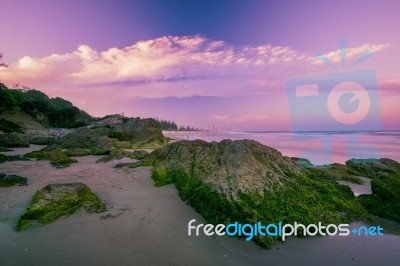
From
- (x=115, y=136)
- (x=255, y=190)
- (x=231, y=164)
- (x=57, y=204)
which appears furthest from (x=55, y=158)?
(x=255, y=190)

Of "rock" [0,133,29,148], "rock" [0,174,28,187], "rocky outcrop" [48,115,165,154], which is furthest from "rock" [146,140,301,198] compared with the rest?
"rock" [0,133,29,148]

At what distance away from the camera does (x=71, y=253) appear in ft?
12.4

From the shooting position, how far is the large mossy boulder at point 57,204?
4633mm

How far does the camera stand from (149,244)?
410 centimetres

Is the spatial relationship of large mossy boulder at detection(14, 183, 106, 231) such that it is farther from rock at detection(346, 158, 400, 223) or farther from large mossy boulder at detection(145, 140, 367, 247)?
rock at detection(346, 158, 400, 223)

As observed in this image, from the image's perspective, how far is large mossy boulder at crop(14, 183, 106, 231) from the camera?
4.63 m

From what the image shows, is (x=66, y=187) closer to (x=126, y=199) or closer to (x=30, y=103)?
(x=126, y=199)

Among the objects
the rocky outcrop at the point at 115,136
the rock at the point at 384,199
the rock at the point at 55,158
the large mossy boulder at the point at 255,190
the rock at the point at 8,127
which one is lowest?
the rock at the point at 384,199

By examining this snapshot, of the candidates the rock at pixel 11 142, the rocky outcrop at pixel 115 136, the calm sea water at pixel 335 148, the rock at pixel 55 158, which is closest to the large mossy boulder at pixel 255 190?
the rock at pixel 55 158

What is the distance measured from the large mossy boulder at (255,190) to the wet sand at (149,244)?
409 mm

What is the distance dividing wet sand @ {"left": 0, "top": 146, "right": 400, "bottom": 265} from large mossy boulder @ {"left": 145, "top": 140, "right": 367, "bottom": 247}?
16.1 inches

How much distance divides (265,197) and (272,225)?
69 centimetres

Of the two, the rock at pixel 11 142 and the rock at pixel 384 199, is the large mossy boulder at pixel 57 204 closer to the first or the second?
the rock at pixel 384 199

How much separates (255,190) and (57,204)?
12.8 ft
